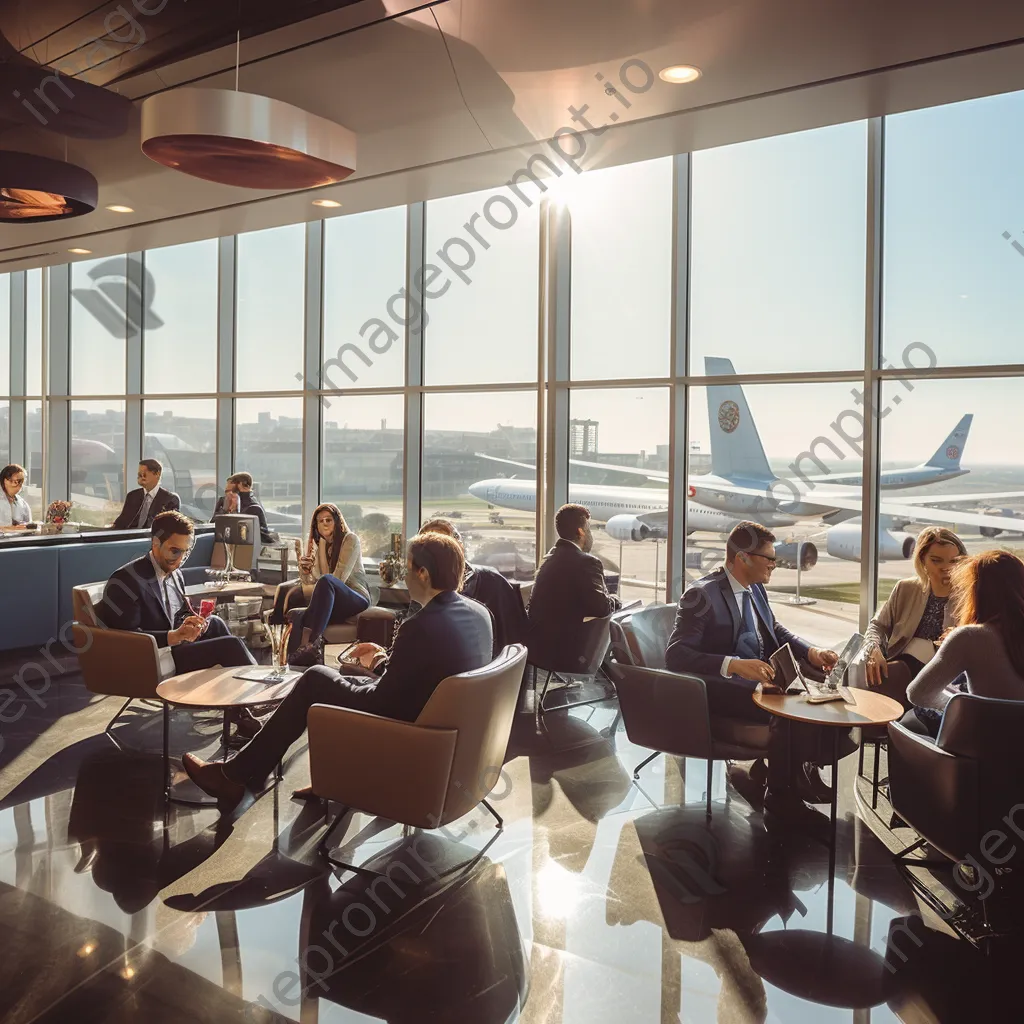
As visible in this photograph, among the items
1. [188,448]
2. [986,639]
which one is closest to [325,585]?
[986,639]

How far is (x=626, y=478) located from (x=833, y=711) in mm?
4113

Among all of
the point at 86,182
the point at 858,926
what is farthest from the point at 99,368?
the point at 858,926

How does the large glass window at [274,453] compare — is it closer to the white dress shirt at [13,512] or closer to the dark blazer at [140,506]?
the dark blazer at [140,506]

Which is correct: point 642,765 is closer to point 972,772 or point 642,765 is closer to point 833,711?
point 833,711

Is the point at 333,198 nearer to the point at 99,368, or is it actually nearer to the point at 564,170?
the point at 564,170

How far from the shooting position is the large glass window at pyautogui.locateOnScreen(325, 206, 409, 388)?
8.91 meters

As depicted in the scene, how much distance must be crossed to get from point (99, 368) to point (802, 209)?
30.8 feet

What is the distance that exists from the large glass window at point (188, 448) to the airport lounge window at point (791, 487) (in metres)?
6.04

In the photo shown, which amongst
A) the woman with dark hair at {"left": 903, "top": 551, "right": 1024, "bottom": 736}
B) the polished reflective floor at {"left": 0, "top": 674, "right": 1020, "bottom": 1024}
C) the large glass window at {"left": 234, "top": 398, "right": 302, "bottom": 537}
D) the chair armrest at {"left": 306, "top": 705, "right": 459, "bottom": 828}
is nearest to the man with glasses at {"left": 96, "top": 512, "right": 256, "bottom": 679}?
the polished reflective floor at {"left": 0, "top": 674, "right": 1020, "bottom": 1024}

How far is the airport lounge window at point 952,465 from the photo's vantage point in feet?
19.2

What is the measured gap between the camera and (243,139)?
167 inches

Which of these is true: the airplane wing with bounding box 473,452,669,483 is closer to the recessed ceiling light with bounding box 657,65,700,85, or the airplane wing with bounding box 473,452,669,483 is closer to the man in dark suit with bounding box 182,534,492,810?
the recessed ceiling light with bounding box 657,65,700,85

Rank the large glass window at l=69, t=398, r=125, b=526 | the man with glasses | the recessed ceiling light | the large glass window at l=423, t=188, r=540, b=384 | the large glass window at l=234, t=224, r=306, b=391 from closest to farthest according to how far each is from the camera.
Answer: the recessed ceiling light → the man with glasses → the large glass window at l=423, t=188, r=540, b=384 → the large glass window at l=234, t=224, r=306, b=391 → the large glass window at l=69, t=398, r=125, b=526

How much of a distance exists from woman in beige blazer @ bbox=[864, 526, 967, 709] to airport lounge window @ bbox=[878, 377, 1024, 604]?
61.9 inches
